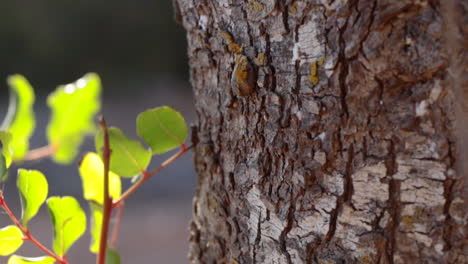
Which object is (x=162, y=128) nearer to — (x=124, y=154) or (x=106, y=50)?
(x=124, y=154)

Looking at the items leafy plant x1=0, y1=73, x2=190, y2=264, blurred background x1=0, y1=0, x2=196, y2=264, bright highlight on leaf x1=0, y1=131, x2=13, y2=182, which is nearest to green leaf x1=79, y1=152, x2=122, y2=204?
leafy plant x1=0, y1=73, x2=190, y2=264

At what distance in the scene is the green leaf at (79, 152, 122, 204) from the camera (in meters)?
0.60

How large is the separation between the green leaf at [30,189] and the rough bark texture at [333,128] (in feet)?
0.53

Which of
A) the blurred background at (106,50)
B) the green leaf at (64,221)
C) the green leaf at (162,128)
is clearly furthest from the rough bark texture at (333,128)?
the blurred background at (106,50)

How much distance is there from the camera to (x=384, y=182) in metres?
0.42

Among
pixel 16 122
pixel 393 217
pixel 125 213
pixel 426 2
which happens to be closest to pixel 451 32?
pixel 426 2

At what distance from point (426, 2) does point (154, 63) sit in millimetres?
5240

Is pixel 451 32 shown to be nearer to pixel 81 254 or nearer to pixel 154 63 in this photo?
pixel 81 254

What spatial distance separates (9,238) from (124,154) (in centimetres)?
13

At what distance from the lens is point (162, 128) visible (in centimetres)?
55

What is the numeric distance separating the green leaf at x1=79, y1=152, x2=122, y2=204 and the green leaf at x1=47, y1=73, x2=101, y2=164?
0.16 metres

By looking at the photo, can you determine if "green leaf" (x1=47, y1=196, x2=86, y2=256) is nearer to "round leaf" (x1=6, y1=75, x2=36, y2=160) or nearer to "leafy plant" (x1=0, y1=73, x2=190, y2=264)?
"leafy plant" (x1=0, y1=73, x2=190, y2=264)

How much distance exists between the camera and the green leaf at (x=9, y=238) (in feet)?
1.70

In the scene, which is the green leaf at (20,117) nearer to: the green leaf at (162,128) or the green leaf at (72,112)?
the green leaf at (72,112)
